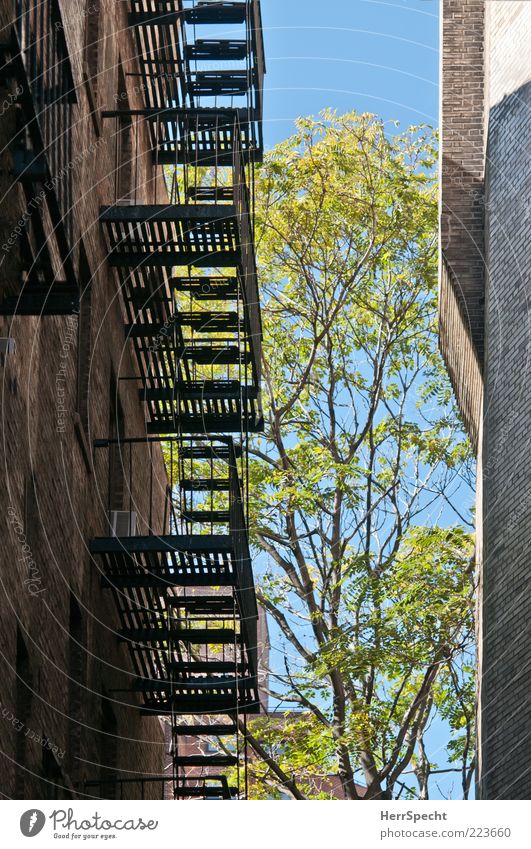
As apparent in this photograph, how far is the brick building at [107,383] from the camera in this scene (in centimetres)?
1206

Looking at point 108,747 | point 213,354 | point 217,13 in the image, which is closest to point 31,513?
point 108,747

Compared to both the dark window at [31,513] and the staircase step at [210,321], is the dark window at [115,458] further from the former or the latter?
the dark window at [31,513]

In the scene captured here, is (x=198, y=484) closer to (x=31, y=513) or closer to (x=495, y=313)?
(x=495, y=313)

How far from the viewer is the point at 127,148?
2141 centimetres

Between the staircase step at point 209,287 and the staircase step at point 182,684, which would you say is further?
the staircase step at point 209,287

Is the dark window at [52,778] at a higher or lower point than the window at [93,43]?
lower

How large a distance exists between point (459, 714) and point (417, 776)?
179cm

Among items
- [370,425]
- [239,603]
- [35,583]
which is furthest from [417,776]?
[35,583]

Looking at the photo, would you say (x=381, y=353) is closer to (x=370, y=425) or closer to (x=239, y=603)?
(x=370, y=425)

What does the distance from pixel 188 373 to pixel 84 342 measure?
282 centimetres

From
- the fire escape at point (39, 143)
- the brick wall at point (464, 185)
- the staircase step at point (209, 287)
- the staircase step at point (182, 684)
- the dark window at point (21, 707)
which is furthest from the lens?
the brick wall at point (464, 185)

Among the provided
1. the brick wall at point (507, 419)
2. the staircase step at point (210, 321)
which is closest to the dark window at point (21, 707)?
the brick wall at point (507, 419)

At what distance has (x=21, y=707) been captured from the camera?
1318 centimetres

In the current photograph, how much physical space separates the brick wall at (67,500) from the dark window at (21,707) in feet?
0.04
